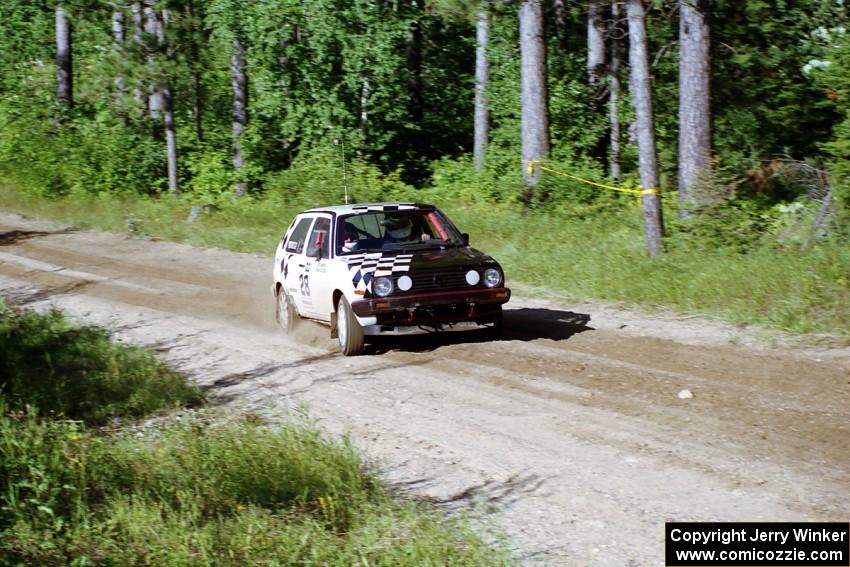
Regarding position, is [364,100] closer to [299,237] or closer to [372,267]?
[299,237]

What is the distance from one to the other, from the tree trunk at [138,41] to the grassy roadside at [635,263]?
4856mm

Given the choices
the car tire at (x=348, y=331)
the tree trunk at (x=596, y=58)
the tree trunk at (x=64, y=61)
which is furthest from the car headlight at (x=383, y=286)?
the tree trunk at (x=64, y=61)

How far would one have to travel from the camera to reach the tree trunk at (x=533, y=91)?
22.1m

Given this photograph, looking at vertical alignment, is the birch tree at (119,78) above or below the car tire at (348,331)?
above

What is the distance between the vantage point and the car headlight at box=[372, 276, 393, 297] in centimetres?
1120

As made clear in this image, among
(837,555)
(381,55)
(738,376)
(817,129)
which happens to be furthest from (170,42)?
(837,555)

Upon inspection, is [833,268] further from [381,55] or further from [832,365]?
[381,55]

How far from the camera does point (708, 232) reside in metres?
15.5

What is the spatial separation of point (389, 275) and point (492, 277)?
115cm

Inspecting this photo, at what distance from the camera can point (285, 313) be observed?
13852 millimetres

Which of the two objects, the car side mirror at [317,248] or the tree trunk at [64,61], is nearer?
the car side mirror at [317,248]

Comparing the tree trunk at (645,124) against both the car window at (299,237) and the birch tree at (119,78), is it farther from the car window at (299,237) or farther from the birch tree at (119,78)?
the birch tree at (119,78)
